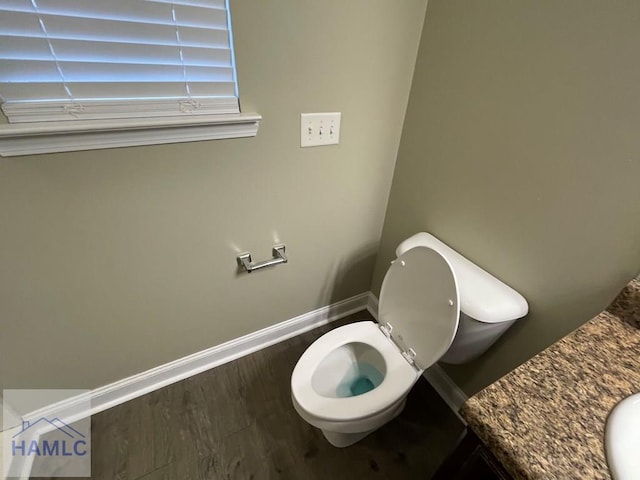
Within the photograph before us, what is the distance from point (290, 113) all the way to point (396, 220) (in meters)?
0.72

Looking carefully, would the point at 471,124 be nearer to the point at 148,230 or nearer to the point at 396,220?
the point at 396,220

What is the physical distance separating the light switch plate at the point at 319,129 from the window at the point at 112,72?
26cm

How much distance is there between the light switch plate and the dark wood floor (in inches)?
42.8

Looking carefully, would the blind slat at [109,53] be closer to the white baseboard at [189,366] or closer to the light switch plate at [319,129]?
the light switch plate at [319,129]

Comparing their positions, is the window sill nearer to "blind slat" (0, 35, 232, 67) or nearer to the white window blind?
the white window blind

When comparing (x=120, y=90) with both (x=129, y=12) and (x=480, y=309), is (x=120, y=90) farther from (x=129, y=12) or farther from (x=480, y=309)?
(x=480, y=309)

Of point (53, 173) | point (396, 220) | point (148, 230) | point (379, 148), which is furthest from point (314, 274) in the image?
point (53, 173)

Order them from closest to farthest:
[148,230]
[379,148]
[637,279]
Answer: [637,279] < [148,230] < [379,148]

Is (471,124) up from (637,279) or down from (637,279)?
up

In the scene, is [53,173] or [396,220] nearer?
[53,173]

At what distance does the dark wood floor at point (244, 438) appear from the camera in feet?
3.83

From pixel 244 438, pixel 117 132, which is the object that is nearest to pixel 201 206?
pixel 117 132

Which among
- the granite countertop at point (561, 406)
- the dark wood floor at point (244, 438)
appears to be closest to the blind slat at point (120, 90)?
the granite countertop at point (561, 406)

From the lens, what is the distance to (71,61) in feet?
2.42
